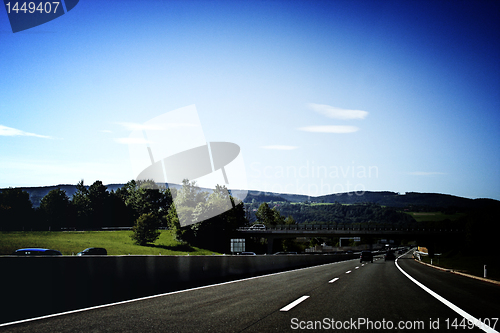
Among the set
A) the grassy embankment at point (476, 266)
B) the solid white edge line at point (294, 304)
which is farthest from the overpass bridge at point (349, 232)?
the solid white edge line at point (294, 304)

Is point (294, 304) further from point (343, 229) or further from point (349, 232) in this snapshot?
point (343, 229)

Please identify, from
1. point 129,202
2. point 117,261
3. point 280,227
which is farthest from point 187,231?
point 117,261

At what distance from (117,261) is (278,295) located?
13.8 ft

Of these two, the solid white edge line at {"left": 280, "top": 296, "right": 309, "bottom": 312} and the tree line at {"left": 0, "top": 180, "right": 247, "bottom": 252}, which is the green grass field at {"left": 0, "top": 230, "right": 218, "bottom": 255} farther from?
the solid white edge line at {"left": 280, "top": 296, "right": 309, "bottom": 312}

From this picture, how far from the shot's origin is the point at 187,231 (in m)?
80.5

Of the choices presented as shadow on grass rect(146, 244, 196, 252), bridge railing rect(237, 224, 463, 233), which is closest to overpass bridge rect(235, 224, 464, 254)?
bridge railing rect(237, 224, 463, 233)

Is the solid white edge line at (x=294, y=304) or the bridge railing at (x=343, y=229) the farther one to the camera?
the bridge railing at (x=343, y=229)

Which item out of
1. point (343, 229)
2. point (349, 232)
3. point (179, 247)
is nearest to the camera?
point (179, 247)

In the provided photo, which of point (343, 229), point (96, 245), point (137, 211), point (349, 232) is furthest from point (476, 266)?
point (137, 211)

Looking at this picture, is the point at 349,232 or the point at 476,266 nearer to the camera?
the point at 476,266

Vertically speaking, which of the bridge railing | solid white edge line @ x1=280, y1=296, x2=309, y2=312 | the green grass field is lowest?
the green grass field

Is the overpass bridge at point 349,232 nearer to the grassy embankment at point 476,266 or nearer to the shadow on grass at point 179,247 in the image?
the shadow on grass at point 179,247

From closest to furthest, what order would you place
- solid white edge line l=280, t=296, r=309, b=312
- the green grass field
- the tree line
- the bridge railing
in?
1. solid white edge line l=280, t=296, r=309, b=312
2. the green grass field
3. the tree line
4. the bridge railing

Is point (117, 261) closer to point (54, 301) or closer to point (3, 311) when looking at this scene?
point (54, 301)
